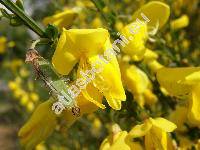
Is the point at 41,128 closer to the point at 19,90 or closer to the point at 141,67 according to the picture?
the point at 141,67

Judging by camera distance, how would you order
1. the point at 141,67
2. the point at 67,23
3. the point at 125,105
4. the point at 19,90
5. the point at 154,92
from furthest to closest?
the point at 19,90 → the point at 154,92 → the point at 141,67 → the point at 67,23 → the point at 125,105

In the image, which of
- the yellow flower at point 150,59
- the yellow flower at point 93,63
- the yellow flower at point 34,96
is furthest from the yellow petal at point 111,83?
the yellow flower at point 34,96

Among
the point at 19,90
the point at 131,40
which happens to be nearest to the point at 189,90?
the point at 131,40

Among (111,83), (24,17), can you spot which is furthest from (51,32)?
(111,83)

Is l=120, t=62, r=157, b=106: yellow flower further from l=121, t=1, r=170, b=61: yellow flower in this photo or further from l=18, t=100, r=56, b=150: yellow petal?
l=18, t=100, r=56, b=150: yellow petal

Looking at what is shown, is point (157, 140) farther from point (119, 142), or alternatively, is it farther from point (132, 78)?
point (132, 78)

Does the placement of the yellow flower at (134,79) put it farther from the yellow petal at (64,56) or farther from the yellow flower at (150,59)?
the yellow petal at (64,56)
